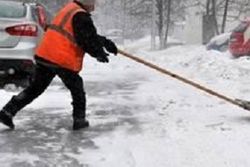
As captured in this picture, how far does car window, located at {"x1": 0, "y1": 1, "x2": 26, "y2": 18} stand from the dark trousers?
3.71 m

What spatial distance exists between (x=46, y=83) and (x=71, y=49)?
0.60 m

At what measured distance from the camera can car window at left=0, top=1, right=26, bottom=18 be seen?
36.7 feet

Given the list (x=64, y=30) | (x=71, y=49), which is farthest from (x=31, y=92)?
(x=64, y=30)

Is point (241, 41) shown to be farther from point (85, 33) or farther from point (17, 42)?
point (85, 33)

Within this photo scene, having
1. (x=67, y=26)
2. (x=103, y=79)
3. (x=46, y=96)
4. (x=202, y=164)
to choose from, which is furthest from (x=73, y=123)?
(x=103, y=79)

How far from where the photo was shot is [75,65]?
7.35 meters

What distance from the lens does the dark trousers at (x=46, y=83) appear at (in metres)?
7.42

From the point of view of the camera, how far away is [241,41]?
21094mm

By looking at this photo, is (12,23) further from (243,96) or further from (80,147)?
(80,147)

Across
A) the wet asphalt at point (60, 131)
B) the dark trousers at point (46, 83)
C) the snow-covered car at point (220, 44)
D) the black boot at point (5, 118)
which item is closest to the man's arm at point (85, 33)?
the dark trousers at point (46, 83)

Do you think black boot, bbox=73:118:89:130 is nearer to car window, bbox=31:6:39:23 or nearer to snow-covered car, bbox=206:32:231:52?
car window, bbox=31:6:39:23

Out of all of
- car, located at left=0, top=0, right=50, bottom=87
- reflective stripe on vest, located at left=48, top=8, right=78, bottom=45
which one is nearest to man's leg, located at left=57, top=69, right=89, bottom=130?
reflective stripe on vest, located at left=48, top=8, right=78, bottom=45

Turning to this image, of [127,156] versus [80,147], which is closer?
[127,156]

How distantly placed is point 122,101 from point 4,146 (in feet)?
12.2
